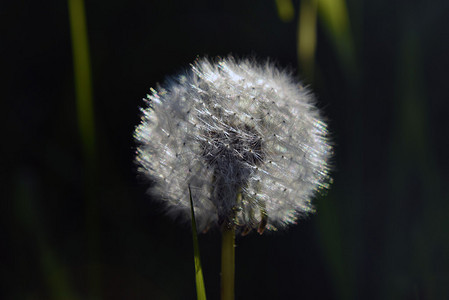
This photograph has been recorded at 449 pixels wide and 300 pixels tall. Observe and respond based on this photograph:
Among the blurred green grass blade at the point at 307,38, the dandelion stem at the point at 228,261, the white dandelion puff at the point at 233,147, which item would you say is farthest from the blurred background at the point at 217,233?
the dandelion stem at the point at 228,261

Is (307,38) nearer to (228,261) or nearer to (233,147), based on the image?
(233,147)

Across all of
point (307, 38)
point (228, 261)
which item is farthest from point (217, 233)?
point (307, 38)
